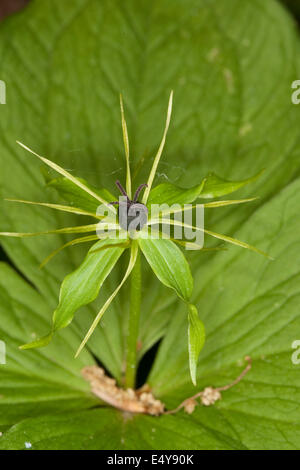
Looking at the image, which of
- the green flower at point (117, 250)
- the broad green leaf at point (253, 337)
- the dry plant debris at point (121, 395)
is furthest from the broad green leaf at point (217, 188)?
the dry plant debris at point (121, 395)

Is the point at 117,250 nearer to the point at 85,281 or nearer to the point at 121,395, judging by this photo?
the point at 85,281

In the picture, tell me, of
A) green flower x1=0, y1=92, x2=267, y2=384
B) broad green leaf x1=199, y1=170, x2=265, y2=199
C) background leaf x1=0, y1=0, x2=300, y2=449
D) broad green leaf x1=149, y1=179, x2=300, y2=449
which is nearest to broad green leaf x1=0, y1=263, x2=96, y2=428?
background leaf x1=0, y1=0, x2=300, y2=449

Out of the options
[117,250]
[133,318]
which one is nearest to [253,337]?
[133,318]

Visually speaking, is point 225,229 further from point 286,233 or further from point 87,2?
point 87,2

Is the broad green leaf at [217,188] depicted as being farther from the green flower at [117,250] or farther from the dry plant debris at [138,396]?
the dry plant debris at [138,396]

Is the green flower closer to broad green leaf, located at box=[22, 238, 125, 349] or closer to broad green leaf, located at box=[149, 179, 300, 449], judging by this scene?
broad green leaf, located at box=[22, 238, 125, 349]

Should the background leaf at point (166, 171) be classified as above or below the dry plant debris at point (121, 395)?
above
